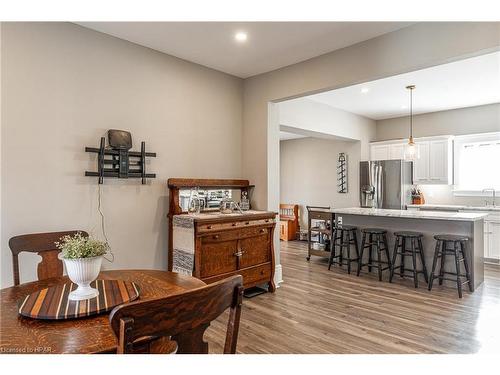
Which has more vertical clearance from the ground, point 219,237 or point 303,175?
point 303,175

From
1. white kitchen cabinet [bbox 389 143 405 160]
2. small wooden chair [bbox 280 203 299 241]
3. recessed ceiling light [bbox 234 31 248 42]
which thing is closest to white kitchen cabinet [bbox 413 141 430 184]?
white kitchen cabinet [bbox 389 143 405 160]

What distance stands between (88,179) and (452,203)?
21.6 ft

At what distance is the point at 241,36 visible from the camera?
11.0 feet

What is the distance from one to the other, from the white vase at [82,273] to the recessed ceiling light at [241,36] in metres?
2.64

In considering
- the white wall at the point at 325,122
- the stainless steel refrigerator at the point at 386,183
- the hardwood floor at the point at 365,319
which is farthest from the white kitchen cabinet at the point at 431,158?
the hardwood floor at the point at 365,319

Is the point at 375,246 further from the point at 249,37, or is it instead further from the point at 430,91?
the point at 249,37

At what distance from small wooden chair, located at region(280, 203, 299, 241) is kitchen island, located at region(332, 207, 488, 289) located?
9.69ft

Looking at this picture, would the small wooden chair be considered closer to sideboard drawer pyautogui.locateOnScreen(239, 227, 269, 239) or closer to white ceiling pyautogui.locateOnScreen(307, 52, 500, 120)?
white ceiling pyautogui.locateOnScreen(307, 52, 500, 120)

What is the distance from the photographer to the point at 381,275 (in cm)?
464

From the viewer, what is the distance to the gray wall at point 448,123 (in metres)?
6.05

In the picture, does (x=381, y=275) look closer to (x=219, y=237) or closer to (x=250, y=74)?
(x=219, y=237)

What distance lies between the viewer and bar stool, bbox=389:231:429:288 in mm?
4379

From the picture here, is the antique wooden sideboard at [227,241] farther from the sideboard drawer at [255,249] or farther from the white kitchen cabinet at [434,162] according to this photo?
the white kitchen cabinet at [434,162]
